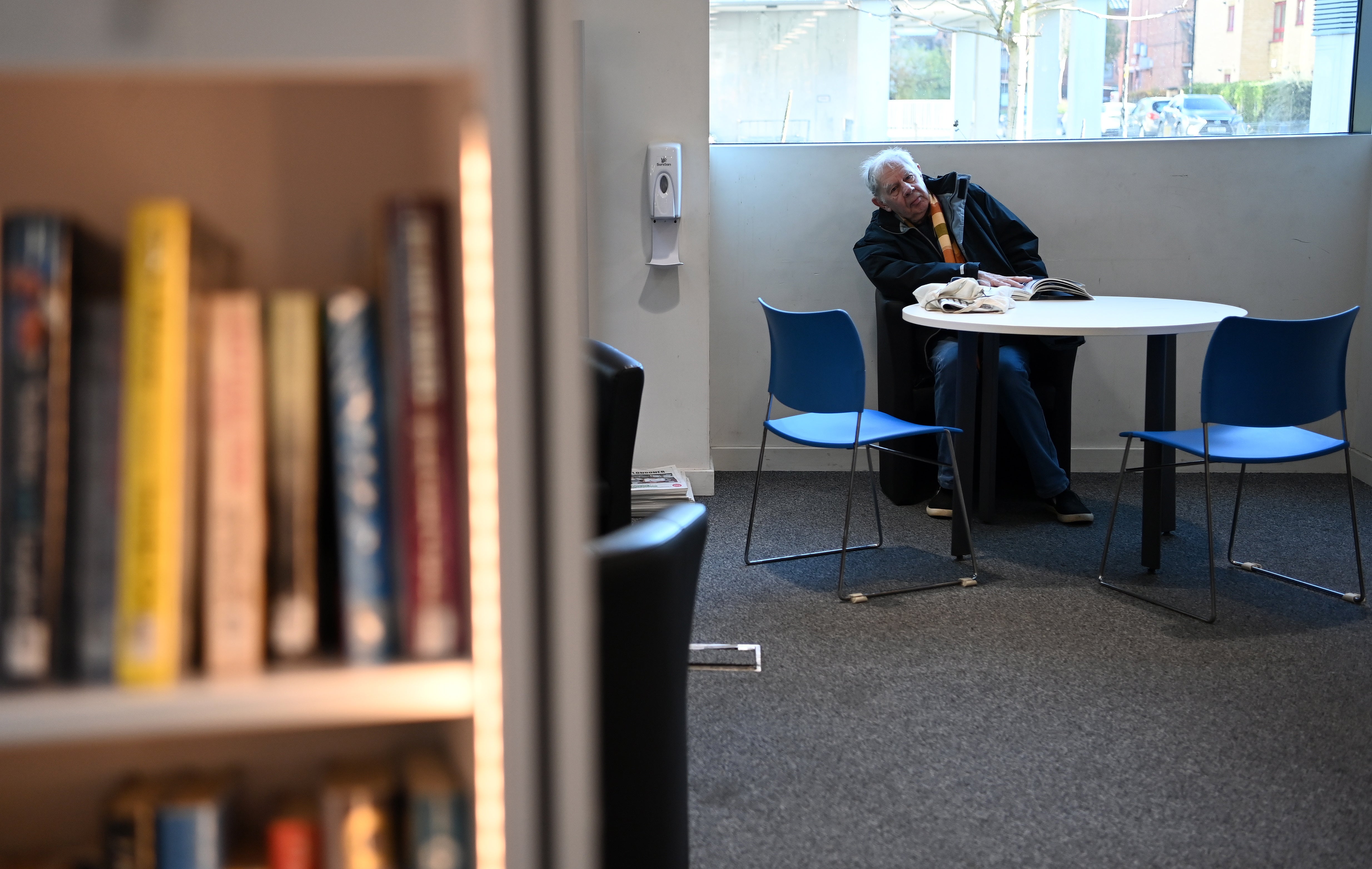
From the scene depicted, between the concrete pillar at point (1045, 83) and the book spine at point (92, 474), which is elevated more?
the concrete pillar at point (1045, 83)

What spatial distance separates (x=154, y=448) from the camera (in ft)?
2.18

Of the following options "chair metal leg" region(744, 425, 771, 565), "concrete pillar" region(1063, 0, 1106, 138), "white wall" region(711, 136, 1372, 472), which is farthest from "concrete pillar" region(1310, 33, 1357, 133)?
"chair metal leg" region(744, 425, 771, 565)

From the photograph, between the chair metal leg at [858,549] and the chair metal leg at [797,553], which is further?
the chair metal leg at [797,553]

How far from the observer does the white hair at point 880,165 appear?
15.0 ft

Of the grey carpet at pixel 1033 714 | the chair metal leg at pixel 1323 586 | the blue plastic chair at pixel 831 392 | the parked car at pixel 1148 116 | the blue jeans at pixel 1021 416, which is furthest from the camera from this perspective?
the parked car at pixel 1148 116

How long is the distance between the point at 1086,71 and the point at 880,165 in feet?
4.25

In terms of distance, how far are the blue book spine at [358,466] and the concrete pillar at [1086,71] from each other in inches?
196

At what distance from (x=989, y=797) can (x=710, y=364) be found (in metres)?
3.25

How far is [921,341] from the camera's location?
14.6 feet

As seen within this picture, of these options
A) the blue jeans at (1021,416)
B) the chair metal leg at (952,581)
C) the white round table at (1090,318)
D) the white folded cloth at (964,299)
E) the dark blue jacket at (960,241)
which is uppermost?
the dark blue jacket at (960,241)

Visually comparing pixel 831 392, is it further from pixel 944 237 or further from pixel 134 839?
pixel 134 839

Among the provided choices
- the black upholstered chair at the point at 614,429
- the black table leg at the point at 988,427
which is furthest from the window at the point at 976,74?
the black upholstered chair at the point at 614,429

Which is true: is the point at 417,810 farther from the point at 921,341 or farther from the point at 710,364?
the point at 710,364

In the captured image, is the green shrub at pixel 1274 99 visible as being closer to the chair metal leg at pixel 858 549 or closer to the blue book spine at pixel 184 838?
the chair metal leg at pixel 858 549
